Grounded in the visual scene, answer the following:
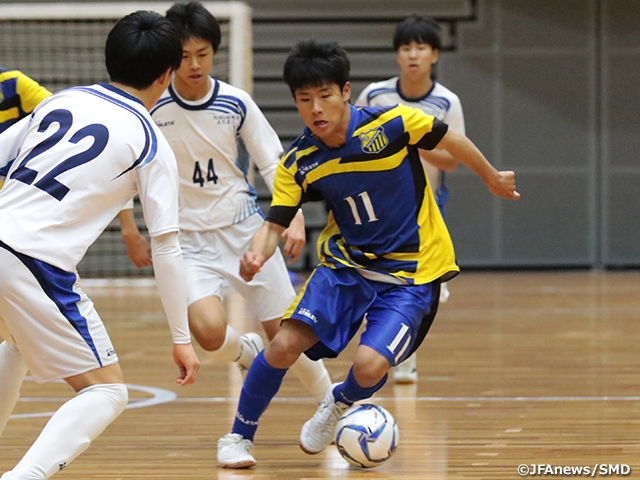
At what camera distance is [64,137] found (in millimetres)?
2455

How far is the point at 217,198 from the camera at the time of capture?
3.85 meters

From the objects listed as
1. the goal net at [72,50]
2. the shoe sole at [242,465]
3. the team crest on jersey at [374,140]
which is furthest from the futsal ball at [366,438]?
the goal net at [72,50]

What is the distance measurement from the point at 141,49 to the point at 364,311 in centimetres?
113

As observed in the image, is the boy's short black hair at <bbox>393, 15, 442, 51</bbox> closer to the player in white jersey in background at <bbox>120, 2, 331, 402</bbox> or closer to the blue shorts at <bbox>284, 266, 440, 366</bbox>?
the player in white jersey in background at <bbox>120, 2, 331, 402</bbox>

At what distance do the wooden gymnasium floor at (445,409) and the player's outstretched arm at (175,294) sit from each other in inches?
26.4

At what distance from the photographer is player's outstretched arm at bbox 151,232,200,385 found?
249 cm

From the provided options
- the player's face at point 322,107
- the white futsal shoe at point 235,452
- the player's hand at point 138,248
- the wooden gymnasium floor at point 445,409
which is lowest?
the wooden gymnasium floor at point 445,409

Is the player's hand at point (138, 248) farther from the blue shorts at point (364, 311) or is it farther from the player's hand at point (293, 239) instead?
the blue shorts at point (364, 311)

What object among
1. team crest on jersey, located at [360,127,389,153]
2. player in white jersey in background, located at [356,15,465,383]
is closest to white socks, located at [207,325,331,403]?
team crest on jersey, located at [360,127,389,153]

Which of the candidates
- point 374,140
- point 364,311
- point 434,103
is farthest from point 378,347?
point 434,103

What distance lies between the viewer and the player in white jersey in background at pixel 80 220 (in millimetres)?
2383

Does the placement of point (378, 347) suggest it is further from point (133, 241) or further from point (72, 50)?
point (72, 50)

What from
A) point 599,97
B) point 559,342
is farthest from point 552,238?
point 559,342

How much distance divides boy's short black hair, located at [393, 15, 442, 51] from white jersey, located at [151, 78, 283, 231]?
5.31 ft
